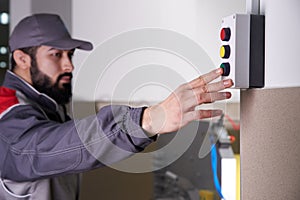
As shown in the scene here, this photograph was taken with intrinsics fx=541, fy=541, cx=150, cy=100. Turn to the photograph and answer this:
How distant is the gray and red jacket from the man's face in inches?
6.7

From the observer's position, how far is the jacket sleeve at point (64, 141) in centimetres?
100

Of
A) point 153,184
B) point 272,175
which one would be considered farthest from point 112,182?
point 272,175

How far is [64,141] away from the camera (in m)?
1.17

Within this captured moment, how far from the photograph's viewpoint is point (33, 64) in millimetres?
1897

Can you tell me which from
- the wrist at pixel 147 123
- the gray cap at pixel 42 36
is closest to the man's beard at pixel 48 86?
the gray cap at pixel 42 36

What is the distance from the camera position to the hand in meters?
0.84

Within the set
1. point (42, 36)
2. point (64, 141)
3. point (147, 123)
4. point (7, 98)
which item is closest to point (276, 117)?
point (147, 123)

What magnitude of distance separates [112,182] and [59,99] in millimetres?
630

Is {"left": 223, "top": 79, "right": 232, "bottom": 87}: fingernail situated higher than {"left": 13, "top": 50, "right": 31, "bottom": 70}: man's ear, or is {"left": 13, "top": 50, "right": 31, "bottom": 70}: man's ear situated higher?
{"left": 223, "top": 79, "right": 232, "bottom": 87}: fingernail

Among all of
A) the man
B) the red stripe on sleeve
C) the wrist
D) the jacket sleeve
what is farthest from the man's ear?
the wrist

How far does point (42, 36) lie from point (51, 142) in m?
0.70

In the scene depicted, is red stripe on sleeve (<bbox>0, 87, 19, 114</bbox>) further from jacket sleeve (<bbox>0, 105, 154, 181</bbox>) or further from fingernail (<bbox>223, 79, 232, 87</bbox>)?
fingernail (<bbox>223, 79, 232, 87</bbox>)

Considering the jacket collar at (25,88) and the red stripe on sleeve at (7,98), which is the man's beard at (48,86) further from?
the red stripe on sleeve at (7,98)

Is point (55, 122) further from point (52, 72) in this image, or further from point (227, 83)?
point (227, 83)
